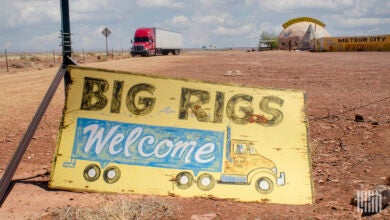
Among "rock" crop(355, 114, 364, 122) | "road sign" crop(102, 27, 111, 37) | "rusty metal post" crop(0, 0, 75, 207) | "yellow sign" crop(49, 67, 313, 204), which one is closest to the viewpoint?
"rusty metal post" crop(0, 0, 75, 207)

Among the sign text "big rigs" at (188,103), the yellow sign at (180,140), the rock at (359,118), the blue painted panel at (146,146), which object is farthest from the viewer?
the rock at (359,118)

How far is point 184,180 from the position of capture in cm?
445

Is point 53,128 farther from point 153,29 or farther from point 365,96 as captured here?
point 153,29

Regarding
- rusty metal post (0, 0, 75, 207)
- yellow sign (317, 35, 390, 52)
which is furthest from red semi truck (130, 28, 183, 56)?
rusty metal post (0, 0, 75, 207)

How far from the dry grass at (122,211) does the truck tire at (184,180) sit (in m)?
0.33

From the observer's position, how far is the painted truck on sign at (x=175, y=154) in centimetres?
447

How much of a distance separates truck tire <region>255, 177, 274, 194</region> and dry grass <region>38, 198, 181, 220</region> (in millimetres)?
986

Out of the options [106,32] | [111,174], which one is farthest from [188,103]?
[106,32]

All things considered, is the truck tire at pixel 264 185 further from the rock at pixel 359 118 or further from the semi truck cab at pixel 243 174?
the rock at pixel 359 118

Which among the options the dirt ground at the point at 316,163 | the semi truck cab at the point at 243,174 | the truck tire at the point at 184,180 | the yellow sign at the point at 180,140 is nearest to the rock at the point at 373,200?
the dirt ground at the point at 316,163

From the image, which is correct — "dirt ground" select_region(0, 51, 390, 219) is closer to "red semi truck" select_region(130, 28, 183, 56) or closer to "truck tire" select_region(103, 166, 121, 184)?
"truck tire" select_region(103, 166, 121, 184)

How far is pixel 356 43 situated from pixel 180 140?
49764mm

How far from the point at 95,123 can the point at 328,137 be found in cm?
406

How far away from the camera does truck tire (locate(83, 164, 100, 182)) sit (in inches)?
176
